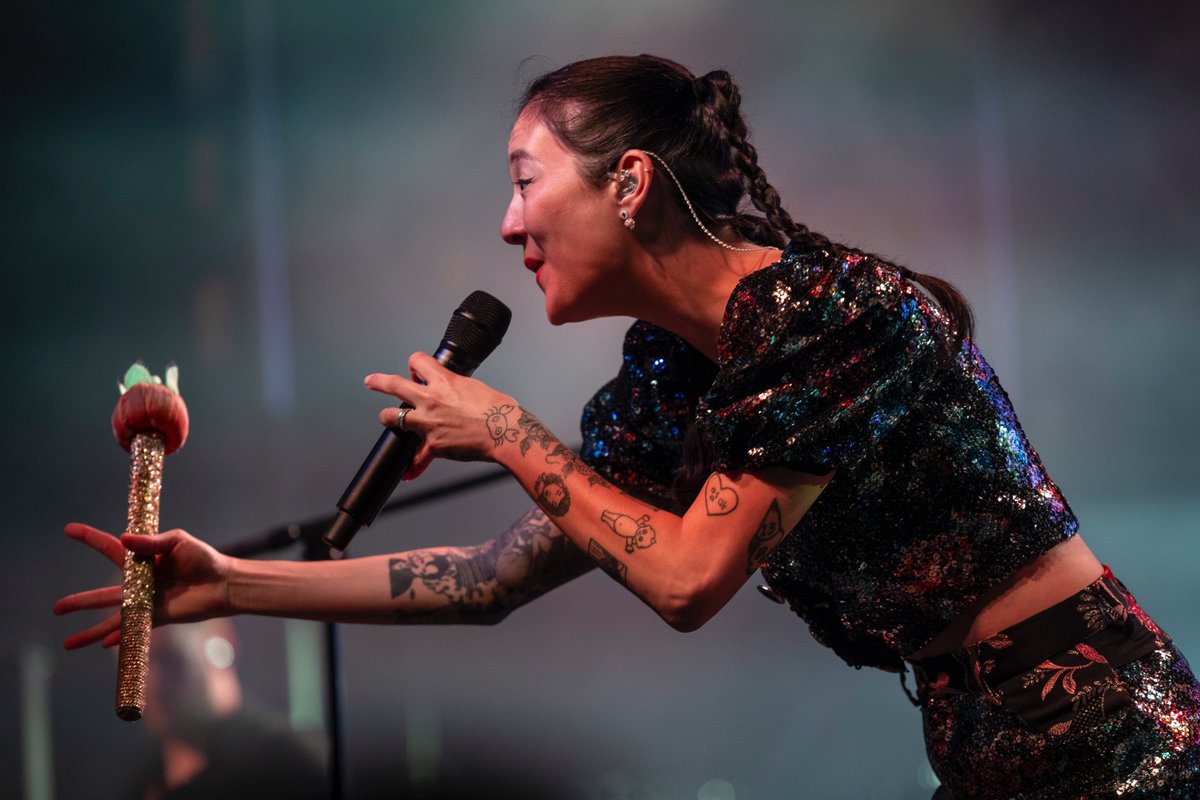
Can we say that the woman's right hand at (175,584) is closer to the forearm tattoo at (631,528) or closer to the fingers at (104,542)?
the fingers at (104,542)

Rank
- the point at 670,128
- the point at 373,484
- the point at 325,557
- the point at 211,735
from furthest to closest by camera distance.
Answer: the point at 211,735
the point at 325,557
the point at 670,128
the point at 373,484

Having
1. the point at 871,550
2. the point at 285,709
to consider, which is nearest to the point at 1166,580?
the point at 871,550

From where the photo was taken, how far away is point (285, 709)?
1.97 metres

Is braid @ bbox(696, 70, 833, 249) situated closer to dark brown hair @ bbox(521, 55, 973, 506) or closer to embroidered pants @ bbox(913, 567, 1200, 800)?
dark brown hair @ bbox(521, 55, 973, 506)

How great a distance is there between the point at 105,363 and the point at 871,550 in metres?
1.53

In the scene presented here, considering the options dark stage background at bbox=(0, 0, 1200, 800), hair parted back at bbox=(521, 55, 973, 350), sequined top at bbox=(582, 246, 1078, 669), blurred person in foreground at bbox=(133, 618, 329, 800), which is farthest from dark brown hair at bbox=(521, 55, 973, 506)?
blurred person in foreground at bbox=(133, 618, 329, 800)

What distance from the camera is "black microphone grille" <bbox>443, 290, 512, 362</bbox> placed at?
1.11 m

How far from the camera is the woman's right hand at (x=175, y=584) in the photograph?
1.15 meters

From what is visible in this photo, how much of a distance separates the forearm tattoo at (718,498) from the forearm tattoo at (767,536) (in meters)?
0.03

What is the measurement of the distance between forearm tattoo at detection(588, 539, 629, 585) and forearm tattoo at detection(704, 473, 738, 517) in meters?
0.09

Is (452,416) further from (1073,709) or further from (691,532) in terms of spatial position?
(1073,709)

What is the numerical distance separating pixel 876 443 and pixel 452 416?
39cm

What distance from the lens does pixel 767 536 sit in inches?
36.3

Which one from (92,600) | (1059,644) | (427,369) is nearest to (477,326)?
(427,369)
